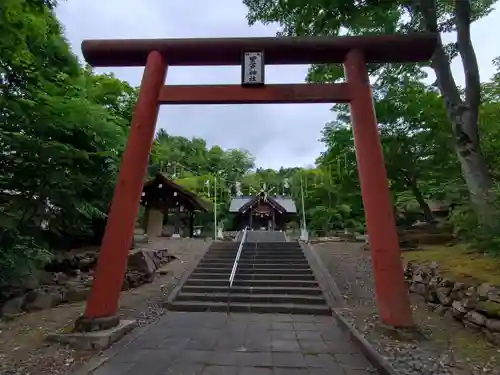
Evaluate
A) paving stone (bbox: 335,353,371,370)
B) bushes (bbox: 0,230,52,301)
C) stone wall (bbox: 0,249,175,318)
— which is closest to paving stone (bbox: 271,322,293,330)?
paving stone (bbox: 335,353,371,370)

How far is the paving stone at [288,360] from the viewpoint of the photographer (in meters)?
4.17

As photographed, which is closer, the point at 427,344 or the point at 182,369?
the point at 182,369

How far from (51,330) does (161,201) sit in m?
17.3

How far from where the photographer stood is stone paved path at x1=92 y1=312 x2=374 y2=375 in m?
4.00

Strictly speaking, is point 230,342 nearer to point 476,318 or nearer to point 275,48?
point 476,318

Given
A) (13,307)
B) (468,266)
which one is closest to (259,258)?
(468,266)

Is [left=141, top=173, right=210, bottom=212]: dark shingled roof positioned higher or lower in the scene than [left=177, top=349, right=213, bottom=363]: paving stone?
higher

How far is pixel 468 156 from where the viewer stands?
7906 millimetres

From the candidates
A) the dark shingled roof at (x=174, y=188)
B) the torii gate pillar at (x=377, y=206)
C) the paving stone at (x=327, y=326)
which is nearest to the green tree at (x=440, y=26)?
the torii gate pillar at (x=377, y=206)

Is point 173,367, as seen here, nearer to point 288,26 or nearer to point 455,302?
point 455,302

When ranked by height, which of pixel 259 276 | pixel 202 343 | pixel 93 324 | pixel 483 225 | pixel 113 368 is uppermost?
pixel 483 225

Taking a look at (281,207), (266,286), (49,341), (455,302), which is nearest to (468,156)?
(455,302)

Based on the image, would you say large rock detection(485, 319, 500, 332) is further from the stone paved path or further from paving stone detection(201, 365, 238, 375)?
paving stone detection(201, 365, 238, 375)

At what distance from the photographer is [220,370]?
3973mm
